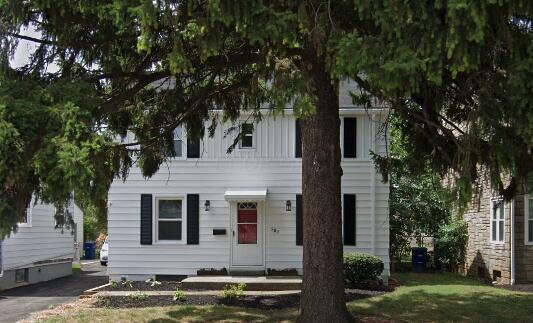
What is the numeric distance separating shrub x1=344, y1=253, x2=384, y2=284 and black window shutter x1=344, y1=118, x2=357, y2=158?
3.26m

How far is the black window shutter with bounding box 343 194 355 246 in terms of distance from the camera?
17.3 m

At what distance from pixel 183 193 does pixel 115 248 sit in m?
2.56

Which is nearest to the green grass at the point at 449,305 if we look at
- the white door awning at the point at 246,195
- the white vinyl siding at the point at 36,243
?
the white door awning at the point at 246,195

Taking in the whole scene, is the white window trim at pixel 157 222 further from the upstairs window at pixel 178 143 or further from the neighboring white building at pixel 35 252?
the neighboring white building at pixel 35 252

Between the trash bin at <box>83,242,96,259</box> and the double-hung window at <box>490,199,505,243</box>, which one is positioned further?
the trash bin at <box>83,242,96,259</box>

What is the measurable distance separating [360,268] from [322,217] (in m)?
6.64

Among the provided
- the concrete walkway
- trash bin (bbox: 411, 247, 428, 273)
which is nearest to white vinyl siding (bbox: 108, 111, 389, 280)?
the concrete walkway

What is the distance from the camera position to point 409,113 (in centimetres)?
991

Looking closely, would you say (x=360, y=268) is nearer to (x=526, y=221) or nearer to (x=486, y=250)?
(x=526, y=221)

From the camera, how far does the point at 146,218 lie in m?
17.6

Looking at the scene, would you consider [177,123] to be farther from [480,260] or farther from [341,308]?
[480,260]

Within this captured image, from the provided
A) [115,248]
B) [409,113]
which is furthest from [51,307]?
[409,113]

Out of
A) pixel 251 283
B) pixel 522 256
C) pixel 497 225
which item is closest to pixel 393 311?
pixel 251 283

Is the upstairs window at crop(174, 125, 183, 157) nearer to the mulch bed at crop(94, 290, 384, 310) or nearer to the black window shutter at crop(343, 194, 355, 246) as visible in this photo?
the black window shutter at crop(343, 194, 355, 246)
